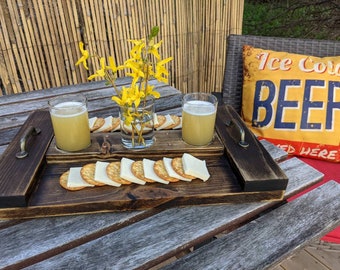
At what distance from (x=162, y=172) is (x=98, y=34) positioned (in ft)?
6.50

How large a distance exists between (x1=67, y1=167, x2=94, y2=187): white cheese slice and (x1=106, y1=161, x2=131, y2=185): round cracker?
63 millimetres

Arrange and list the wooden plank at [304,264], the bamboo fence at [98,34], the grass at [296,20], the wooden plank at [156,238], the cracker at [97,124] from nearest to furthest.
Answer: the wooden plank at [156,238], the cracker at [97,124], the wooden plank at [304,264], the bamboo fence at [98,34], the grass at [296,20]

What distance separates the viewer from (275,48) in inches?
67.4

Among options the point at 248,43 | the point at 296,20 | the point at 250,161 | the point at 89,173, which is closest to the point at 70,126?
the point at 89,173

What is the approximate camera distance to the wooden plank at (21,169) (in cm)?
75

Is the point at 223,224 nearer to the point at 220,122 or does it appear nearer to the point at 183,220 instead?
the point at 183,220

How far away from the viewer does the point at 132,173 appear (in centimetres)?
85

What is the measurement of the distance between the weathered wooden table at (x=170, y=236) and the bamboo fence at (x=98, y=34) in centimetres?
192

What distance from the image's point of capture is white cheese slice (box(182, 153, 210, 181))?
846 millimetres

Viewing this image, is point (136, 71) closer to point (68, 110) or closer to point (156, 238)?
point (68, 110)

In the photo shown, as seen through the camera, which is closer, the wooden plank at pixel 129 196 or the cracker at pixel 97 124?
the wooden plank at pixel 129 196

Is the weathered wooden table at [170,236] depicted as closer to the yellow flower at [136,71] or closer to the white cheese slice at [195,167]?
the white cheese slice at [195,167]

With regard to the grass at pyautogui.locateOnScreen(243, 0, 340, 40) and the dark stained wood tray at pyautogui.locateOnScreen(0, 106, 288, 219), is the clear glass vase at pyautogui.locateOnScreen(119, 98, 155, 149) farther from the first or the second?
the grass at pyautogui.locateOnScreen(243, 0, 340, 40)

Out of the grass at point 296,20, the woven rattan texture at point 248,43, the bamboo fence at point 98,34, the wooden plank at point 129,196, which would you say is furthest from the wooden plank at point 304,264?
the grass at point 296,20
